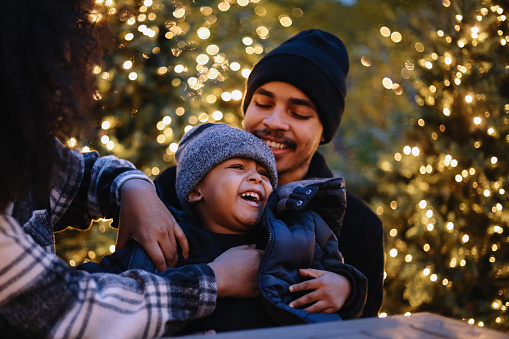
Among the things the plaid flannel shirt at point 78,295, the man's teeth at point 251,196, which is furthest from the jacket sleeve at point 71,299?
the man's teeth at point 251,196

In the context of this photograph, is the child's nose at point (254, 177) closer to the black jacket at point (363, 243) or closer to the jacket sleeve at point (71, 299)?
the black jacket at point (363, 243)

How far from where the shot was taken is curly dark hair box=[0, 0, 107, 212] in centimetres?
118

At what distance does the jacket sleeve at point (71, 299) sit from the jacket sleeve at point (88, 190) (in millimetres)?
639

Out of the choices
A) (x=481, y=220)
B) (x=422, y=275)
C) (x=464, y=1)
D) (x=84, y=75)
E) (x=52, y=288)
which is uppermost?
(x=464, y=1)

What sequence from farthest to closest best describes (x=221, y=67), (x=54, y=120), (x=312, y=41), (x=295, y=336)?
(x=221, y=67)
(x=312, y=41)
(x=54, y=120)
(x=295, y=336)

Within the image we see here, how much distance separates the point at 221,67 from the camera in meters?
4.77

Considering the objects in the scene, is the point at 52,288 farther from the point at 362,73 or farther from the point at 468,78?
the point at 362,73

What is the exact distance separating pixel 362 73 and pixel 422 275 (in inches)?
361

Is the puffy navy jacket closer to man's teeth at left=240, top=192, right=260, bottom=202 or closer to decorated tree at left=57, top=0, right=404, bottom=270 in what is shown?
man's teeth at left=240, top=192, right=260, bottom=202

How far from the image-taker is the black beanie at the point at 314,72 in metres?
2.75

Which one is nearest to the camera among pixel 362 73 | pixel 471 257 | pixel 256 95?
pixel 256 95

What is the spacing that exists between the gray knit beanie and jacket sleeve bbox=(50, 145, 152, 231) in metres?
0.25

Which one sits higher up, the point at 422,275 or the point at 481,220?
the point at 481,220

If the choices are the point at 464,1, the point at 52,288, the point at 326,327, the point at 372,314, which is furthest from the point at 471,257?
the point at 52,288
